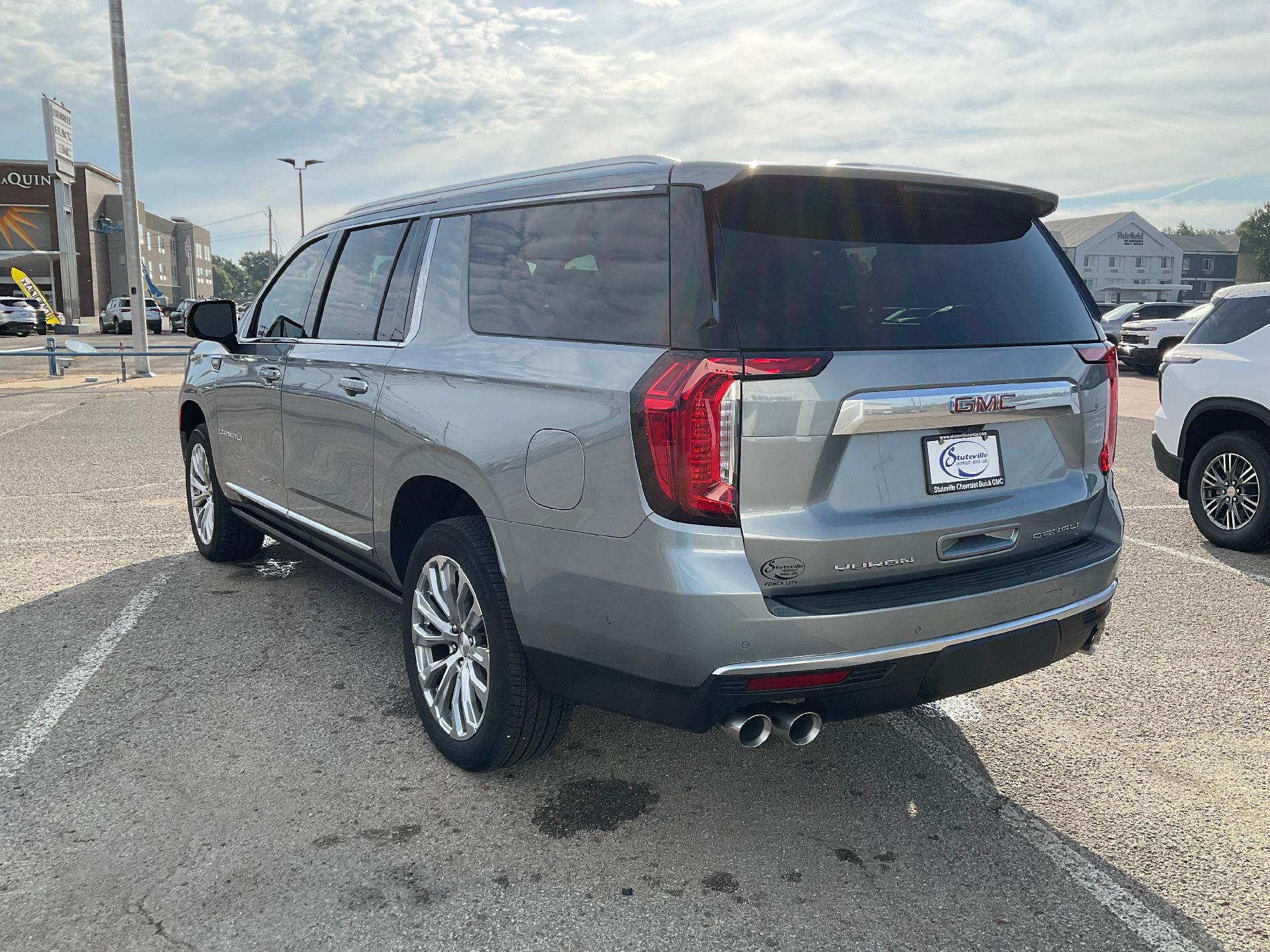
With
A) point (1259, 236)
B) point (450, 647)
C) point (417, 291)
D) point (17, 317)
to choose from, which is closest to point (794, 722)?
point (450, 647)

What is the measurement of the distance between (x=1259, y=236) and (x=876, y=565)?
118633 millimetres

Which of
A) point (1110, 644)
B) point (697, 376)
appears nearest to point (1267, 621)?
point (1110, 644)

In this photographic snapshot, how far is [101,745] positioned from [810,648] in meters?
2.61

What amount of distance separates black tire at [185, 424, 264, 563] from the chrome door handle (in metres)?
2.05

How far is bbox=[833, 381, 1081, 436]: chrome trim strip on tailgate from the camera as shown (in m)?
2.56

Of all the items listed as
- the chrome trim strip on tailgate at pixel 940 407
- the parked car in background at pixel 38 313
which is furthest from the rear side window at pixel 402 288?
the parked car in background at pixel 38 313

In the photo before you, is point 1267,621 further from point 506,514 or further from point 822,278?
point 506,514

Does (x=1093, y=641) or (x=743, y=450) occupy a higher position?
(x=743, y=450)

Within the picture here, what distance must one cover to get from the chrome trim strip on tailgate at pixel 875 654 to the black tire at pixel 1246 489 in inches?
174

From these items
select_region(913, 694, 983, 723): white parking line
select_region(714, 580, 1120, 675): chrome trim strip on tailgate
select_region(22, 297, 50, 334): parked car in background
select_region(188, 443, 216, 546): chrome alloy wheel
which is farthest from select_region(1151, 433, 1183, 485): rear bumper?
select_region(22, 297, 50, 334): parked car in background

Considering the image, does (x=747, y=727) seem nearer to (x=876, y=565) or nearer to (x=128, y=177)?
(x=876, y=565)

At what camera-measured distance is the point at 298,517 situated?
4.55 m

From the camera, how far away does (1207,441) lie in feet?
22.7

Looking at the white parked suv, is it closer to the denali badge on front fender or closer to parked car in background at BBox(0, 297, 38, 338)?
the denali badge on front fender
